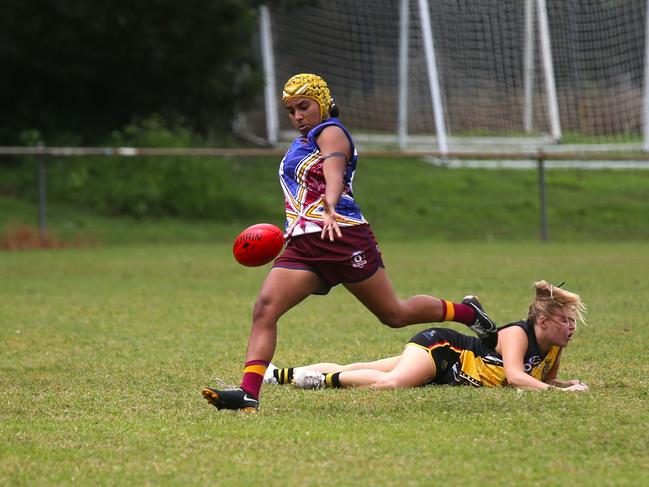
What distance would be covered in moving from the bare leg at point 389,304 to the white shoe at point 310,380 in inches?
27.0

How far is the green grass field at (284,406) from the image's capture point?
15.0 feet

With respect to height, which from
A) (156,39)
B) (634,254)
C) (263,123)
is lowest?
(634,254)

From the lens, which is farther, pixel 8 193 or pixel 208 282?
pixel 8 193

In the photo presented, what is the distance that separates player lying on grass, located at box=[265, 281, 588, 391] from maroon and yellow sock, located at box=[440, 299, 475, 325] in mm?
168

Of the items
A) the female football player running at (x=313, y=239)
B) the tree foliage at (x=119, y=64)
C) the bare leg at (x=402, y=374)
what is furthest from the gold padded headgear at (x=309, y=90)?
the tree foliage at (x=119, y=64)

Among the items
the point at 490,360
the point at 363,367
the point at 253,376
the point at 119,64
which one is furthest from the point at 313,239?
the point at 119,64

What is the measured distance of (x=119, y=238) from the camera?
19469 mm

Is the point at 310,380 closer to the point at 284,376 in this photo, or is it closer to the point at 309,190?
the point at 284,376

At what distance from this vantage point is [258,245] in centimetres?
612

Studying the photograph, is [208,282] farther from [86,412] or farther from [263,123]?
[263,123]

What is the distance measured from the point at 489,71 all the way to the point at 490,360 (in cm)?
1568

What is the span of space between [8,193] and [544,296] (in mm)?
17079

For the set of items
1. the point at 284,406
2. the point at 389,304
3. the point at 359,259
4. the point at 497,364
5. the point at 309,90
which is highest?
the point at 309,90

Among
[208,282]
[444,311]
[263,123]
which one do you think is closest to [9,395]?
[444,311]
